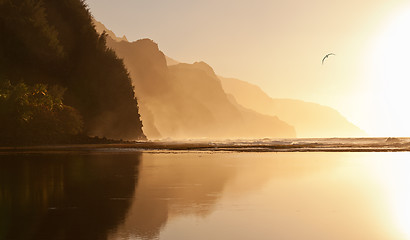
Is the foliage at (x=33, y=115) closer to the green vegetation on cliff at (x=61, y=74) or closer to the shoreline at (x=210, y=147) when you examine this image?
the green vegetation on cliff at (x=61, y=74)

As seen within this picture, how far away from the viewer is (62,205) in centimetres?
1577

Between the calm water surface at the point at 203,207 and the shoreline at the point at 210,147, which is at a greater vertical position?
the shoreline at the point at 210,147

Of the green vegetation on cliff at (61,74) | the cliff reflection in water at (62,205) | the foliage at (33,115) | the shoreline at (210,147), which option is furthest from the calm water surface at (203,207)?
the green vegetation on cliff at (61,74)

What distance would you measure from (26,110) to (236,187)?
54539 mm

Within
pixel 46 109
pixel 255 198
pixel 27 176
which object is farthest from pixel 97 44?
pixel 255 198

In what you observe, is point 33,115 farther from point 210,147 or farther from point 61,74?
point 210,147

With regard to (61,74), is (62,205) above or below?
below

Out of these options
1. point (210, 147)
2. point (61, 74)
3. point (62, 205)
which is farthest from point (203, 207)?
point (61, 74)

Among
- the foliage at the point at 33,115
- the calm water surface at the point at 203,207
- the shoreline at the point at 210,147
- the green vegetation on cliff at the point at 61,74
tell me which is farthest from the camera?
the green vegetation on cliff at the point at 61,74

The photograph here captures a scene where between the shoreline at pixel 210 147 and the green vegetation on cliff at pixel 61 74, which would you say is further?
the green vegetation on cliff at pixel 61 74

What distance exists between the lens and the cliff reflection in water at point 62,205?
457 inches

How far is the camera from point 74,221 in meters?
12.9

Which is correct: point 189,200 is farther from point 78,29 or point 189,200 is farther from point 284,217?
point 78,29

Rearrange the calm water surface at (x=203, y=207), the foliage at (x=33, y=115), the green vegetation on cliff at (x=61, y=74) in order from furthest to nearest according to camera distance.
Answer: the green vegetation on cliff at (x=61, y=74), the foliage at (x=33, y=115), the calm water surface at (x=203, y=207)
